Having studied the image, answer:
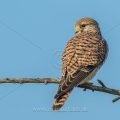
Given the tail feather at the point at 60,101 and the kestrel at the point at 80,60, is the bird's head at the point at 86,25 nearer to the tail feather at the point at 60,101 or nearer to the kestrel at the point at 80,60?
the kestrel at the point at 80,60

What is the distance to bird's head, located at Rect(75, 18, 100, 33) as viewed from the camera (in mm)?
7383

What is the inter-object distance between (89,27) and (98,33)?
248mm

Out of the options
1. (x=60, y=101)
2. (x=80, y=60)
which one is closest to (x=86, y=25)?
(x=80, y=60)

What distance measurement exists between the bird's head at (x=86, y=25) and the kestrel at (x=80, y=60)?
149 millimetres

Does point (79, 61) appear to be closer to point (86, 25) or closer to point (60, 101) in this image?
point (60, 101)

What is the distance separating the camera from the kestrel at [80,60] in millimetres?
5500

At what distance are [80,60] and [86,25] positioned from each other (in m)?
1.56

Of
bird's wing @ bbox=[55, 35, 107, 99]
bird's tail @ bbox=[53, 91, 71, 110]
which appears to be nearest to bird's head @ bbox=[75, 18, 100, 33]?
bird's wing @ bbox=[55, 35, 107, 99]

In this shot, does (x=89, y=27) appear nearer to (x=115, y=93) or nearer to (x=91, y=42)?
(x=91, y=42)

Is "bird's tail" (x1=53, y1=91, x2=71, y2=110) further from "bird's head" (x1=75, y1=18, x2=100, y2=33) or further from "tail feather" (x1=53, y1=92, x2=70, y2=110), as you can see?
"bird's head" (x1=75, y1=18, x2=100, y2=33)

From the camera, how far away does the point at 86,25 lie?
7.47 metres

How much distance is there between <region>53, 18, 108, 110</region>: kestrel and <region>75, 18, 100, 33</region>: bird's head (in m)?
0.15

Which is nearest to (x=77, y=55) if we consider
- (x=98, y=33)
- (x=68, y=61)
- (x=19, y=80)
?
(x=68, y=61)

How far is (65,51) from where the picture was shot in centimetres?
640
